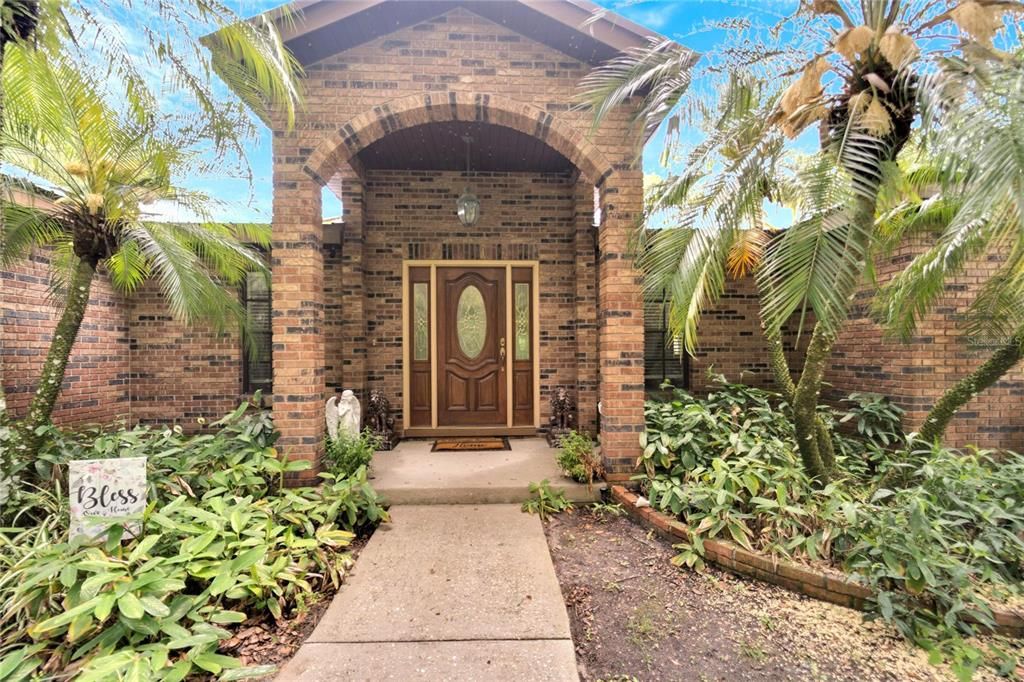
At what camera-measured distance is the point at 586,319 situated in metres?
5.37

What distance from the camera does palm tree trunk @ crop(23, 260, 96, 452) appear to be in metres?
3.01

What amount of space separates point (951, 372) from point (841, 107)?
306cm

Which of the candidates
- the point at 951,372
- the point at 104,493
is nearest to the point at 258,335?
the point at 104,493

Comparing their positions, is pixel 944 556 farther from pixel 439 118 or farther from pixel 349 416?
pixel 439 118

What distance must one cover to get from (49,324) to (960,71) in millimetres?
7501

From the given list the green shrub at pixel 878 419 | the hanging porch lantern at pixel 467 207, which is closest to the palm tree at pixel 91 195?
the hanging porch lantern at pixel 467 207

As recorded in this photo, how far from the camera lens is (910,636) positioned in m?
2.04

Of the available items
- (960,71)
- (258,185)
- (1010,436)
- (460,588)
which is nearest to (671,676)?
(460,588)

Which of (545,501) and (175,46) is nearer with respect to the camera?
(175,46)

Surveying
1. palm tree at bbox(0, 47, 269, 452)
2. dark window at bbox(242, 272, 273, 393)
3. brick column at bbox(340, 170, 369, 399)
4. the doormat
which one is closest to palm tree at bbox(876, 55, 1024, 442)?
the doormat

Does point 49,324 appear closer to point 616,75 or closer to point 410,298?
point 410,298

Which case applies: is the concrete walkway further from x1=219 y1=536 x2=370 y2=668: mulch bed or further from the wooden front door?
the wooden front door

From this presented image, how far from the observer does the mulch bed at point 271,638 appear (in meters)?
2.00

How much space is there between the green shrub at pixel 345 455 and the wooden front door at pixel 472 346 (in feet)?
5.91
